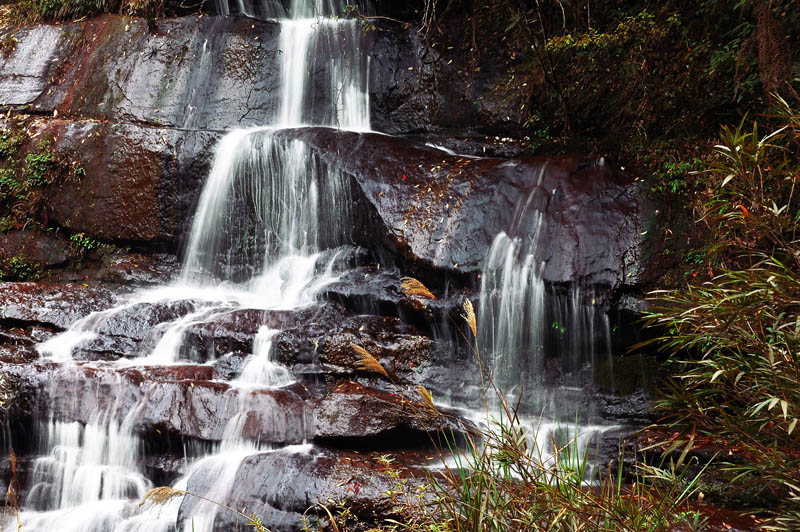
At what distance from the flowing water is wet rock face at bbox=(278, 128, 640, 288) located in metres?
0.19

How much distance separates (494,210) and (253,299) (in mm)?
3124

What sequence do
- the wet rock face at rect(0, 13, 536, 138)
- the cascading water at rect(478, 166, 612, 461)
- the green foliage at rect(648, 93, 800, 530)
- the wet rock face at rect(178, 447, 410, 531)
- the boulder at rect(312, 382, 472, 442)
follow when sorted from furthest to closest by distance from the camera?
the wet rock face at rect(0, 13, 536, 138) → the cascading water at rect(478, 166, 612, 461) → the boulder at rect(312, 382, 472, 442) → the wet rock face at rect(178, 447, 410, 531) → the green foliage at rect(648, 93, 800, 530)

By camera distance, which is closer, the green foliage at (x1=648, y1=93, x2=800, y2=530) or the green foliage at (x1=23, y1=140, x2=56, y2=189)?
the green foliage at (x1=648, y1=93, x2=800, y2=530)

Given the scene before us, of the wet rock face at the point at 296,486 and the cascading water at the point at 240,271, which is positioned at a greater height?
the cascading water at the point at 240,271

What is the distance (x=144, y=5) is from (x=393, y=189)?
6.22 metres

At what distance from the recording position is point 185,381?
5203 mm

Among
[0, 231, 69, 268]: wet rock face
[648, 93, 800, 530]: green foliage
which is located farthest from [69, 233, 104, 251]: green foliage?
[648, 93, 800, 530]: green foliage

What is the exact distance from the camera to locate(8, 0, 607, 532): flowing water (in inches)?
190

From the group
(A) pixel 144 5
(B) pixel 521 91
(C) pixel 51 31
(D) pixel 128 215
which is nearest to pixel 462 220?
(B) pixel 521 91

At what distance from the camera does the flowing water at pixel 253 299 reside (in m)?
4.82

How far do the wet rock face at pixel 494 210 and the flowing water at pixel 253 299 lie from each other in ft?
0.62

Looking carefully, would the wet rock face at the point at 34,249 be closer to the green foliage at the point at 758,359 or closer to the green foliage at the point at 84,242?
the green foliage at the point at 84,242

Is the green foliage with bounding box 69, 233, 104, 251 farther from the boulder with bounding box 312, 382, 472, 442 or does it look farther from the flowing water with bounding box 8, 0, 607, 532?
the boulder with bounding box 312, 382, 472, 442

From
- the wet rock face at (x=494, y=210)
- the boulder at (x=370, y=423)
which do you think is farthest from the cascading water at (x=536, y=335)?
the boulder at (x=370, y=423)
